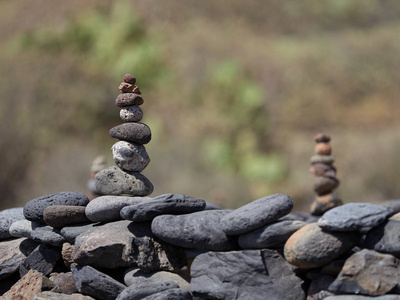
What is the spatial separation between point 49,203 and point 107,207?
0.68 metres

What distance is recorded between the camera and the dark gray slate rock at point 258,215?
360 cm

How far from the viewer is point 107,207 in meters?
4.23

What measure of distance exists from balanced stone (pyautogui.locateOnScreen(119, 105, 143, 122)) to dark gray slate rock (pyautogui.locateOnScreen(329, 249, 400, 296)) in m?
2.28

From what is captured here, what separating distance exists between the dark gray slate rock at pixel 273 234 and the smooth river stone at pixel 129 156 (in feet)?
4.60

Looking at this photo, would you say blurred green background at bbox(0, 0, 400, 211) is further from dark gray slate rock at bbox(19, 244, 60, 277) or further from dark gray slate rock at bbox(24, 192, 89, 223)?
dark gray slate rock at bbox(19, 244, 60, 277)

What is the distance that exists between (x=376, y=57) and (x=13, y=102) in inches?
502

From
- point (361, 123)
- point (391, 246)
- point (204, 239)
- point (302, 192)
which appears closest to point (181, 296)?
point (204, 239)

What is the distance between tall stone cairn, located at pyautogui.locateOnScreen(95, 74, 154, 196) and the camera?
4.54 meters

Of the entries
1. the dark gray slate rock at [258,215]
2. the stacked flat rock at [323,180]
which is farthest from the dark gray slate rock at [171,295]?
the stacked flat rock at [323,180]

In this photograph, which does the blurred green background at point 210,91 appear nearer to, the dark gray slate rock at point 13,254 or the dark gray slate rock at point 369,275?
the dark gray slate rock at point 13,254

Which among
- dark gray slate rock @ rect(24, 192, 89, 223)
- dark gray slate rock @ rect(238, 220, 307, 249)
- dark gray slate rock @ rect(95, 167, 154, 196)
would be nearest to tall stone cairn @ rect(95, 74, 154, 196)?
dark gray slate rock @ rect(95, 167, 154, 196)

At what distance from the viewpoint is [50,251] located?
453cm

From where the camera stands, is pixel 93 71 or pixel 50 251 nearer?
pixel 50 251

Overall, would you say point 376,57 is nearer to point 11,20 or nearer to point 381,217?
point 11,20
